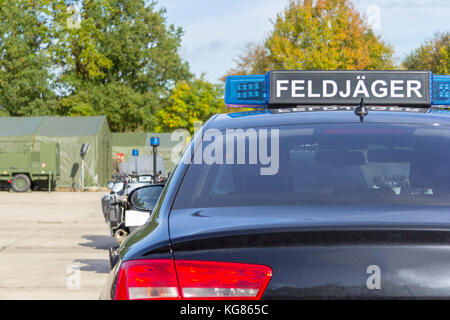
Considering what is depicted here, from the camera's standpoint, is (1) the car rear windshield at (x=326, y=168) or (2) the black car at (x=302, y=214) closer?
(2) the black car at (x=302, y=214)

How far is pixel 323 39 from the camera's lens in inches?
1618

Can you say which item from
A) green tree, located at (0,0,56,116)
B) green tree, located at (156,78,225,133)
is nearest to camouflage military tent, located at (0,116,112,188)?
green tree, located at (0,0,56,116)

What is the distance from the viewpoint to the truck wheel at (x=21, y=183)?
34750 millimetres

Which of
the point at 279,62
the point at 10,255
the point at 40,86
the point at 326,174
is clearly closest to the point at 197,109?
the point at 40,86

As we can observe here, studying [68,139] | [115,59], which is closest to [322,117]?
[68,139]

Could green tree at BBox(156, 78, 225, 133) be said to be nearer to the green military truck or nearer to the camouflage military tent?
the camouflage military tent

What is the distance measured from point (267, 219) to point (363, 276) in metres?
0.39

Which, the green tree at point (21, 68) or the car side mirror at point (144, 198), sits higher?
the green tree at point (21, 68)

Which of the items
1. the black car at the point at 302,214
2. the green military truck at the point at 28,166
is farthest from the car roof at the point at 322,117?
the green military truck at the point at 28,166

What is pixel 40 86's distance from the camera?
53125 mm

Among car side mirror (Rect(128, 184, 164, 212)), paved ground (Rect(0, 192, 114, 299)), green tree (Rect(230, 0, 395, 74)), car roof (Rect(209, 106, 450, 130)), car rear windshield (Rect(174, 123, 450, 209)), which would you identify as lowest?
paved ground (Rect(0, 192, 114, 299))

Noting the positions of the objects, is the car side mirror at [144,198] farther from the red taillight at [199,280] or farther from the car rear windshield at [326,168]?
the red taillight at [199,280]

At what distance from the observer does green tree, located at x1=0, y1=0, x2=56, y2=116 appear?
173 ft

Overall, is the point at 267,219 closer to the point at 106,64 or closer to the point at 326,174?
the point at 326,174
